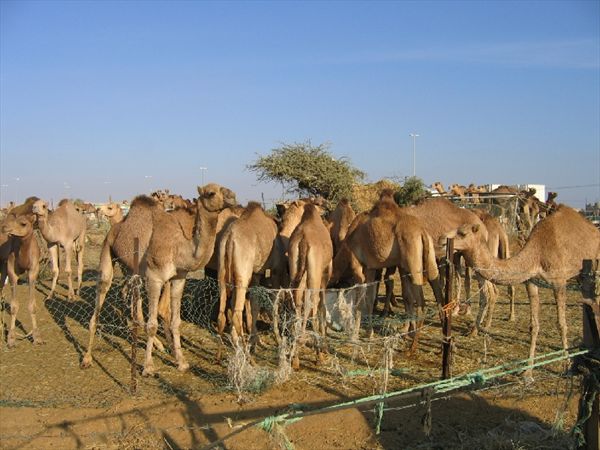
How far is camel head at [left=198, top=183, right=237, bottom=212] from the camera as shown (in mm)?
7086

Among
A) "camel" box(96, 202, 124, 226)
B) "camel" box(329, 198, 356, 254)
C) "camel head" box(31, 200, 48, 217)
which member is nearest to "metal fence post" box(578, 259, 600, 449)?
"camel" box(329, 198, 356, 254)

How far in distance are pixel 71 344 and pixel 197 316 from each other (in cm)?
255

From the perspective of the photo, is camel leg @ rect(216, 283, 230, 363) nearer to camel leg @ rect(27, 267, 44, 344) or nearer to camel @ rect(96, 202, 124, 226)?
camel leg @ rect(27, 267, 44, 344)

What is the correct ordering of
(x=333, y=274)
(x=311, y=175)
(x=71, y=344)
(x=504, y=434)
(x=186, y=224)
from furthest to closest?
(x=311, y=175), (x=333, y=274), (x=71, y=344), (x=186, y=224), (x=504, y=434)

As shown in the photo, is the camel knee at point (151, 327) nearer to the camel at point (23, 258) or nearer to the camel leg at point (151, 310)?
the camel leg at point (151, 310)

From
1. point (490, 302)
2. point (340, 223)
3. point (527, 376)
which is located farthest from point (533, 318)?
point (340, 223)

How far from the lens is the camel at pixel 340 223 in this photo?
429 inches

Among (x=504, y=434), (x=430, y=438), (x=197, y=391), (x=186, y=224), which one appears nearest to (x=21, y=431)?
(x=197, y=391)

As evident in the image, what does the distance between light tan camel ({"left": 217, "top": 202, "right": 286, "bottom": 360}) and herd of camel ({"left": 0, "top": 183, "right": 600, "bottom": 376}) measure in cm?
2

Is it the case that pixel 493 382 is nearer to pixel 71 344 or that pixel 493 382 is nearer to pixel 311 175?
pixel 71 344

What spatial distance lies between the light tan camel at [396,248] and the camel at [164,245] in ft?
9.06

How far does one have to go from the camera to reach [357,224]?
9977 mm

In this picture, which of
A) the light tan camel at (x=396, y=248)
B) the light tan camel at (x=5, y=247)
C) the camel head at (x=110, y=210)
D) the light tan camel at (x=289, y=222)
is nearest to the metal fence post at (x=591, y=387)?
the light tan camel at (x=396, y=248)

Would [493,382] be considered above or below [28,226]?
below
